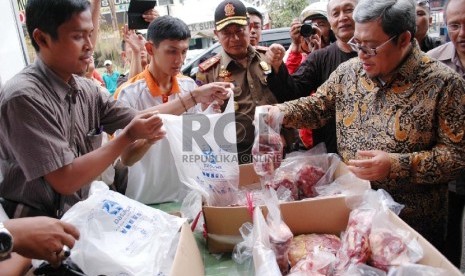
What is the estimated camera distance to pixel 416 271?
2.90ft

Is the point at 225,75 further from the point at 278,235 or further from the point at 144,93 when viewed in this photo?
the point at 278,235

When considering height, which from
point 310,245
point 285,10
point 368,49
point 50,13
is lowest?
point 310,245

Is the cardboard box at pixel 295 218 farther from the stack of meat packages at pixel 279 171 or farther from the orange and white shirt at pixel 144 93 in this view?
the orange and white shirt at pixel 144 93

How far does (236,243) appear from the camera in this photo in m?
1.23

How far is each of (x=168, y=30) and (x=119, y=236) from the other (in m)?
1.37

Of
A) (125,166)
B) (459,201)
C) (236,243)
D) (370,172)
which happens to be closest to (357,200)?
(370,172)

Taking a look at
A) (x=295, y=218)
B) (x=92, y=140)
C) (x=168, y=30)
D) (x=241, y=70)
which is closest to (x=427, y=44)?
(x=241, y=70)

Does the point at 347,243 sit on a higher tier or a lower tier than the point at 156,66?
lower

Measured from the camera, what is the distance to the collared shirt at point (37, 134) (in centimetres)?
109

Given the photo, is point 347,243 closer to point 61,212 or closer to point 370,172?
point 370,172

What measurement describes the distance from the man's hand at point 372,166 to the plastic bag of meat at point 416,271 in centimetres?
38

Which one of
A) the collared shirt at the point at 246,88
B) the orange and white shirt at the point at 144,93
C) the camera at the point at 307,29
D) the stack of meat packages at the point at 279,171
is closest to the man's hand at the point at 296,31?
the camera at the point at 307,29

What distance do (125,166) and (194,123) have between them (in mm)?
523

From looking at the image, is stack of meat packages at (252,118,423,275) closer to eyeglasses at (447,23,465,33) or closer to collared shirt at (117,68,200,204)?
collared shirt at (117,68,200,204)
